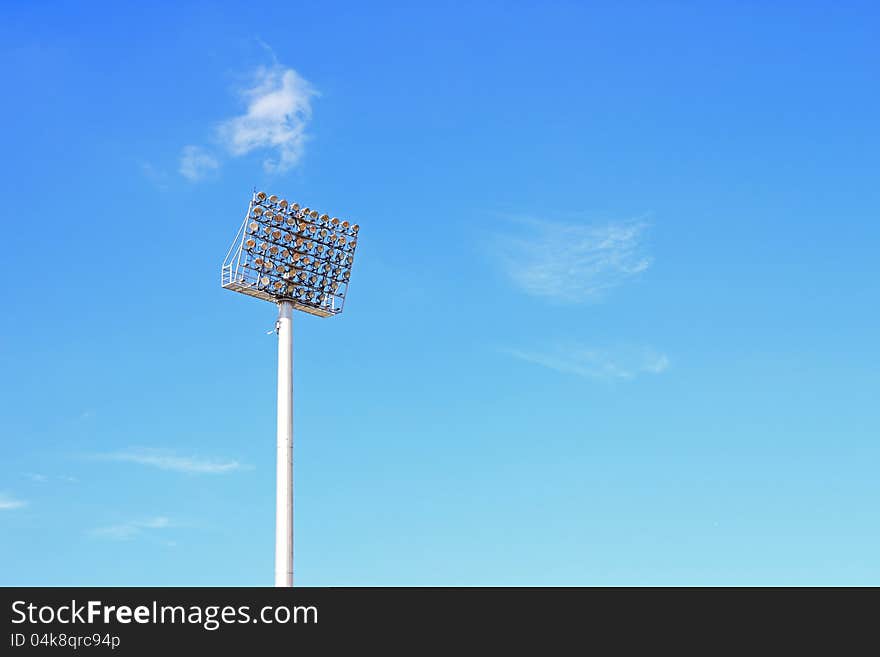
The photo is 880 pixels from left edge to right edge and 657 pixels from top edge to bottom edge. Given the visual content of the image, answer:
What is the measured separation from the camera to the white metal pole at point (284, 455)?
42094 mm

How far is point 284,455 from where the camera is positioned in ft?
143

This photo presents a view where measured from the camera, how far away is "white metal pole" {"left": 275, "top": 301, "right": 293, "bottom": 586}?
42094 mm
